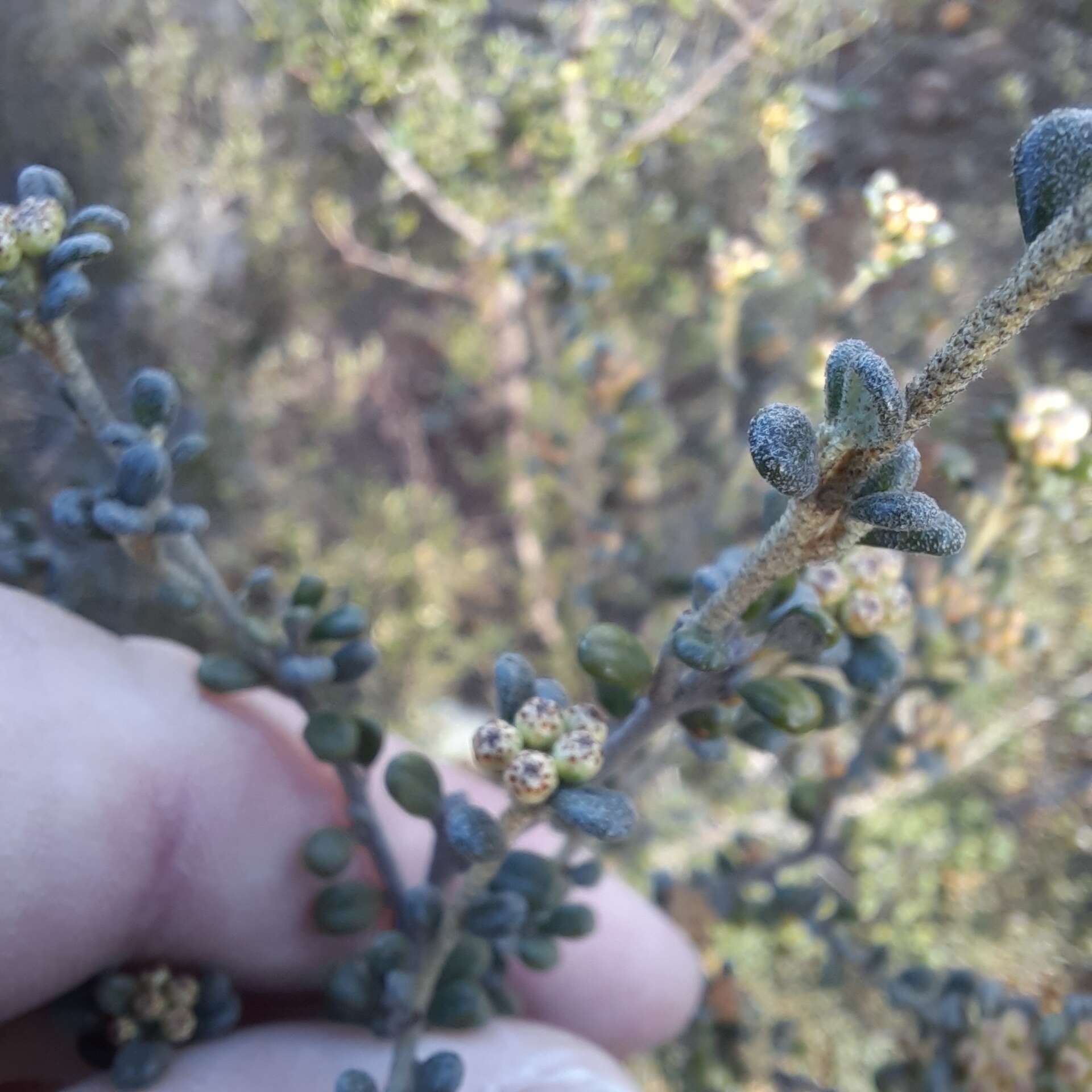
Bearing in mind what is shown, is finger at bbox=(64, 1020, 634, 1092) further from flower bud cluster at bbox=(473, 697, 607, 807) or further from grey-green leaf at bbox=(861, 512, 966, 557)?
grey-green leaf at bbox=(861, 512, 966, 557)

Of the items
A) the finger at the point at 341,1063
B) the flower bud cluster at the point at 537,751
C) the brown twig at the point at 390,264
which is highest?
the brown twig at the point at 390,264

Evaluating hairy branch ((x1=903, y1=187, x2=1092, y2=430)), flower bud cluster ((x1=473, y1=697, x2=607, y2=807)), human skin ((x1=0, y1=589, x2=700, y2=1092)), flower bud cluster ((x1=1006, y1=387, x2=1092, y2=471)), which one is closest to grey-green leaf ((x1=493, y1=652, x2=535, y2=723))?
flower bud cluster ((x1=473, y1=697, x2=607, y2=807))

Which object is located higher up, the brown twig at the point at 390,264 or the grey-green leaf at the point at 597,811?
the brown twig at the point at 390,264

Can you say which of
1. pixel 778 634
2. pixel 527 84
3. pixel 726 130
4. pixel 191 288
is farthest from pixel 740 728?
pixel 191 288

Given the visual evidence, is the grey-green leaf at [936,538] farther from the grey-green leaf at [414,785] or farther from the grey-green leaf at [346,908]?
the grey-green leaf at [346,908]

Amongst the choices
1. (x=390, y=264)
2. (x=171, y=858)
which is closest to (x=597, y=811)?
(x=171, y=858)

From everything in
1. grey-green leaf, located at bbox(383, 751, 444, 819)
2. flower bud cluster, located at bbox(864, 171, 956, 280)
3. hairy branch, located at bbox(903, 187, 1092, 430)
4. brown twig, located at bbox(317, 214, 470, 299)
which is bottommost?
grey-green leaf, located at bbox(383, 751, 444, 819)

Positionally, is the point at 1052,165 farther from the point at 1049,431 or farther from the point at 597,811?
the point at 1049,431

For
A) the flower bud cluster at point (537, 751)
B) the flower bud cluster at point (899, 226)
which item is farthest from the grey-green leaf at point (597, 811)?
the flower bud cluster at point (899, 226)
